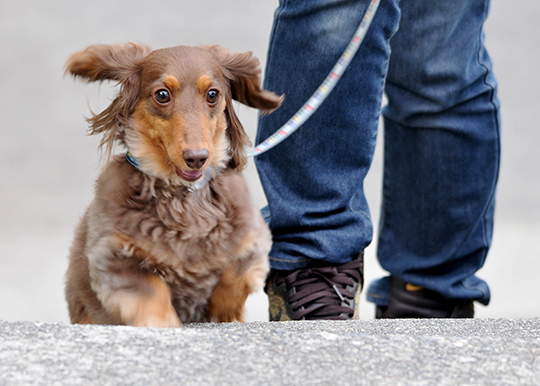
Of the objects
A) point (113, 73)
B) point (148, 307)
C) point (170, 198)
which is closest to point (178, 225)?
point (170, 198)

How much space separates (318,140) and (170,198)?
2.08 feet

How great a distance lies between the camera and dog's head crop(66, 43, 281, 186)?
4.91 feet

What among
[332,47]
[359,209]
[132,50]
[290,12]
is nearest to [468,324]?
[359,209]

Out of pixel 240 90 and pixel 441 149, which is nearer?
pixel 240 90

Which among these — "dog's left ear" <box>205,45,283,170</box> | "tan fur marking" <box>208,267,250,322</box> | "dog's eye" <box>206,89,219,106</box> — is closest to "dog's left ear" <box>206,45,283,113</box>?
"dog's left ear" <box>205,45,283,170</box>

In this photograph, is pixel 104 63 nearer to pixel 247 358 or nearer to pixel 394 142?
pixel 247 358

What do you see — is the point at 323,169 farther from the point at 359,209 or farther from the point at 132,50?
the point at 132,50

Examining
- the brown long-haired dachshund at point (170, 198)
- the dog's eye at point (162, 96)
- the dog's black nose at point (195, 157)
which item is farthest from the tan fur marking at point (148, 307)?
the dog's eye at point (162, 96)

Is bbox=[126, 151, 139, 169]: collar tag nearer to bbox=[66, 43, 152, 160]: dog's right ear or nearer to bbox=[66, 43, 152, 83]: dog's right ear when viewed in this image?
bbox=[66, 43, 152, 160]: dog's right ear

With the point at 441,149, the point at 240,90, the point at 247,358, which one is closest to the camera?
the point at 247,358

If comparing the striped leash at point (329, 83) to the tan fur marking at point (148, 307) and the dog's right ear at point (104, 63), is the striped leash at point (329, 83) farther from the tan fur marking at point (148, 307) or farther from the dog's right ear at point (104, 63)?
the tan fur marking at point (148, 307)

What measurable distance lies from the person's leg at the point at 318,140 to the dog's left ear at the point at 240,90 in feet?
0.91

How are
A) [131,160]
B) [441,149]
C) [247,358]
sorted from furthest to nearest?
1. [441,149]
2. [131,160]
3. [247,358]

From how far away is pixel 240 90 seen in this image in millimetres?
1771
